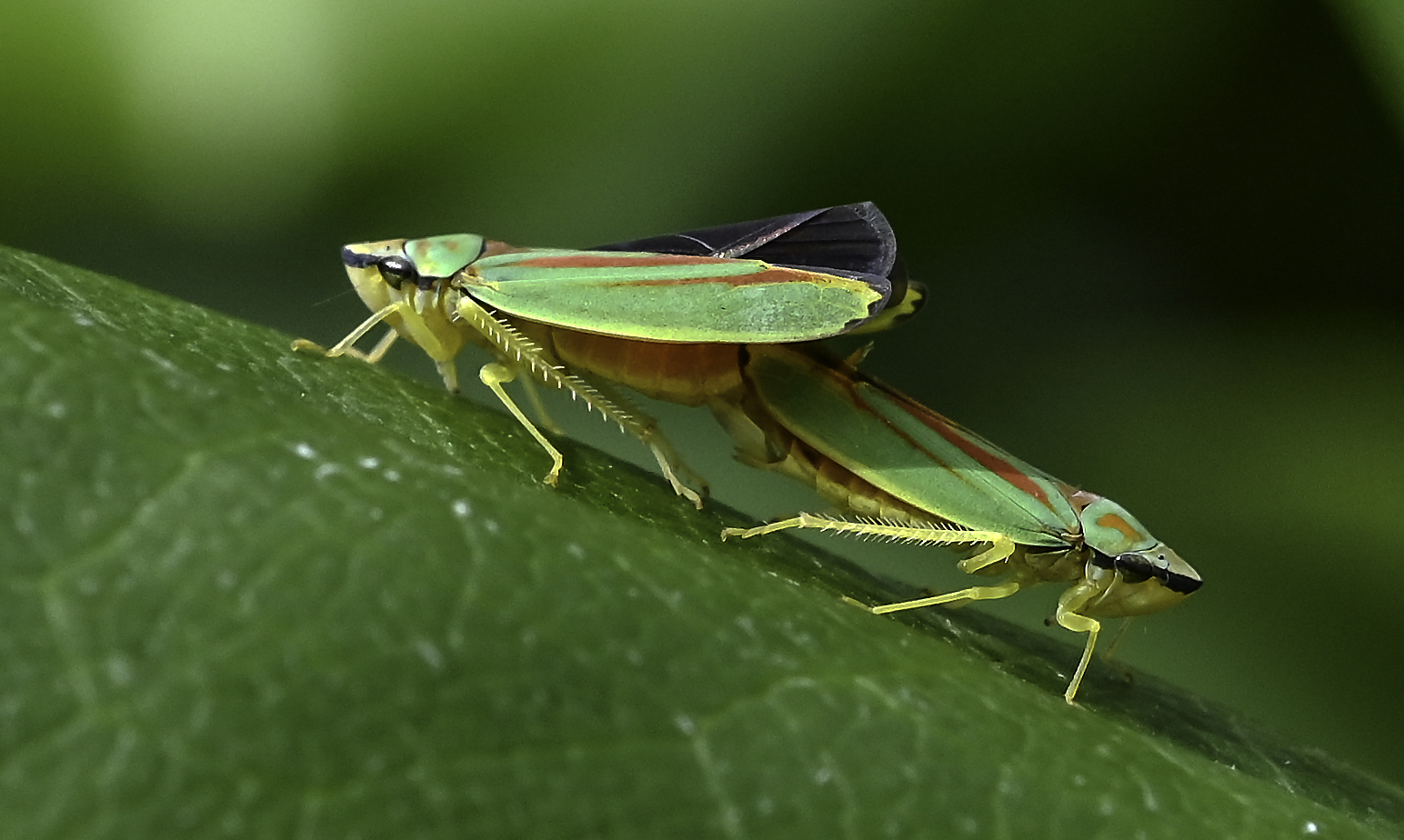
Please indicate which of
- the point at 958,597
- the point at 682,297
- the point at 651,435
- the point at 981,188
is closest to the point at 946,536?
the point at 958,597

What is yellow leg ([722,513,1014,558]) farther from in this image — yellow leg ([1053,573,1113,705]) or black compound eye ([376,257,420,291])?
black compound eye ([376,257,420,291])

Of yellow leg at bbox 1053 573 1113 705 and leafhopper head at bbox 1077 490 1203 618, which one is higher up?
leafhopper head at bbox 1077 490 1203 618

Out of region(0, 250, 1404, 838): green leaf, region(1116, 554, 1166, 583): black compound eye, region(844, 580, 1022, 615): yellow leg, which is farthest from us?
region(1116, 554, 1166, 583): black compound eye

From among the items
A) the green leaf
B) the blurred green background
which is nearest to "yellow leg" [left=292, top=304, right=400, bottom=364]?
the blurred green background

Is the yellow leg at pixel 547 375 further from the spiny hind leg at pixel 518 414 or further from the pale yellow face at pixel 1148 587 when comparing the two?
the pale yellow face at pixel 1148 587

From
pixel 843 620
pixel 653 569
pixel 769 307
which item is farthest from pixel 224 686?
pixel 769 307

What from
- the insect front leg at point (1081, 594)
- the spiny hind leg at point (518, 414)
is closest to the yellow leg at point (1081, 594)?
the insect front leg at point (1081, 594)
